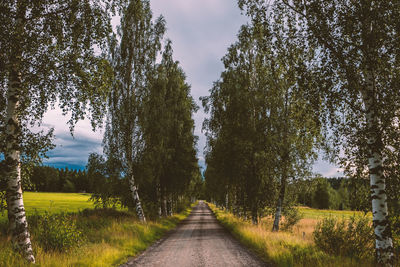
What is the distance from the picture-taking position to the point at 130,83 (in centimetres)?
2058

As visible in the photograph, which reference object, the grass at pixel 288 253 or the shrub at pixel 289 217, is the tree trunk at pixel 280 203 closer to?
the shrub at pixel 289 217

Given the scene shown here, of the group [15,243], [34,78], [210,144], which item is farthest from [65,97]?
[210,144]

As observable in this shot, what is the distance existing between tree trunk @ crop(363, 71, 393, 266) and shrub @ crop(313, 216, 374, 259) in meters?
1.74

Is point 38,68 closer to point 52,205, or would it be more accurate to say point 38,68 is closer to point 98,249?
point 98,249

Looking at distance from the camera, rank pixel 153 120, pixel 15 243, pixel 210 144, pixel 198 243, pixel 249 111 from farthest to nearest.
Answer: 1. pixel 210 144
2. pixel 153 120
3. pixel 249 111
4. pixel 198 243
5. pixel 15 243

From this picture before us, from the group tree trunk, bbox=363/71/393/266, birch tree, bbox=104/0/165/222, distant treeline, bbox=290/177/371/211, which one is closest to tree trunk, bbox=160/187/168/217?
birch tree, bbox=104/0/165/222

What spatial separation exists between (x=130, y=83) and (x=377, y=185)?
1795 centimetres

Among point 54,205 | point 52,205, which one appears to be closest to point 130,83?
point 52,205

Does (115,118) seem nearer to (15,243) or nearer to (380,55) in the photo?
(15,243)

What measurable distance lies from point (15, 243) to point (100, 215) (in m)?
12.6

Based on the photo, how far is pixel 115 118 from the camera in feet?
65.5

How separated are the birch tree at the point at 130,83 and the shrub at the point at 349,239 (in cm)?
1293

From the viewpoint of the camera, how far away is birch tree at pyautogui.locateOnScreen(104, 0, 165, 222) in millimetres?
19625

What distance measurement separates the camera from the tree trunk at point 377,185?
6773 millimetres
